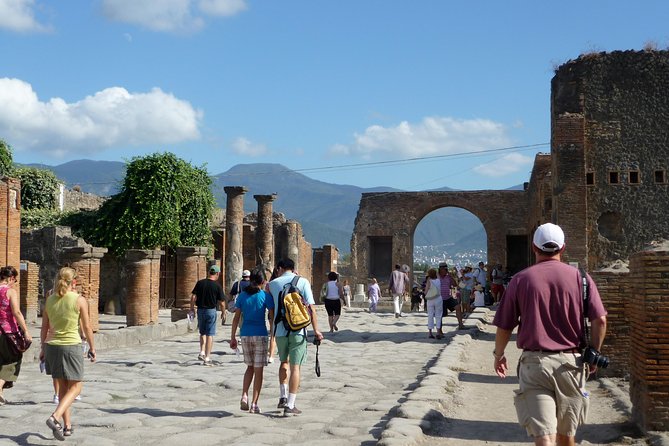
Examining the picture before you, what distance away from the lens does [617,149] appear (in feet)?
55.9

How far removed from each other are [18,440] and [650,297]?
4.97 metres

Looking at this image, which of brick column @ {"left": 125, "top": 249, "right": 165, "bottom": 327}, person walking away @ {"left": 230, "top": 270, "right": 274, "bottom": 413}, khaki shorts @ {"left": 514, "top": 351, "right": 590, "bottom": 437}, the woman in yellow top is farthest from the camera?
brick column @ {"left": 125, "top": 249, "right": 165, "bottom": 327}

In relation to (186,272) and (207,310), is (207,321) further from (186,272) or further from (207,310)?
(186,272)

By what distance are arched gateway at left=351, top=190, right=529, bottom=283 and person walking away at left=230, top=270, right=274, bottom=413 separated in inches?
1383

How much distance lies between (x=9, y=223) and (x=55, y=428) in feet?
52.9

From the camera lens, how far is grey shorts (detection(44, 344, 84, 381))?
23.6 feet

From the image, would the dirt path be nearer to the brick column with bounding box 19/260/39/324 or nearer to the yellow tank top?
the yellow tank top

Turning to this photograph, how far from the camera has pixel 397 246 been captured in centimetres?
4416

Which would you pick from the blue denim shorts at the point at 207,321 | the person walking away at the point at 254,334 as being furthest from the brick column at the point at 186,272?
the person walking away at the point at 254,334

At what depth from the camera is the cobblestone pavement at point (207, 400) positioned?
22.7 feet

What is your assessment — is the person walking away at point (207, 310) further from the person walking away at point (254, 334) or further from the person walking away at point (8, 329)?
the person walking away at point (8, 329)

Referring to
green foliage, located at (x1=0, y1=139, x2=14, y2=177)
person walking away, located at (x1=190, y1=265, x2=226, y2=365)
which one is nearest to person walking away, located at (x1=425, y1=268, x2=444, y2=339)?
person walking away, located at (x1=190, y1=265, x2=226, y2=365)

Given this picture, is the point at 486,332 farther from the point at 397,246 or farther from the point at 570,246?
the point at 397,246

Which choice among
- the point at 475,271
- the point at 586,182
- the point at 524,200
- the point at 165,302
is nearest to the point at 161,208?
the point at 165,302
